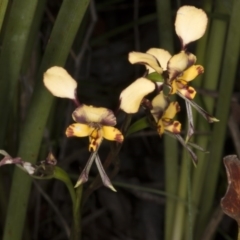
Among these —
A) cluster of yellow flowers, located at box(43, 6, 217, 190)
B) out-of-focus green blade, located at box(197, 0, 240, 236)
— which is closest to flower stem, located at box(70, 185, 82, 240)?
cluster of yellow flowers, located at box(43, 6, 217, 190)

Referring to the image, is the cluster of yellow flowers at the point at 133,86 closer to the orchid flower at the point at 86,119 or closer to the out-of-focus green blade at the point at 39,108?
the orchid flower at the point at 86,119

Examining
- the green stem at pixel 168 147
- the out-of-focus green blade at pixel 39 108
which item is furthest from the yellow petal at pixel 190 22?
the green stem at pixel 168 147

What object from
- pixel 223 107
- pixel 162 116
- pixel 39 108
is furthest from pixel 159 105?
pixel 223 107

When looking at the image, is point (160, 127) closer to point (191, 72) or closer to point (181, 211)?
point (191, 72)

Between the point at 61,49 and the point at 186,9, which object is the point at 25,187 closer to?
the point at 61,49

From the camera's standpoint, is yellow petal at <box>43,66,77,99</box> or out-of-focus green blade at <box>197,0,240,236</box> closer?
yellow petal at <box>43,66,77,99</box>

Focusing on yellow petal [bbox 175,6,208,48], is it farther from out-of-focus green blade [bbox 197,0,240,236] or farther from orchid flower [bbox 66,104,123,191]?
out-of-focus green blade [bbox 197,0,240,236]
